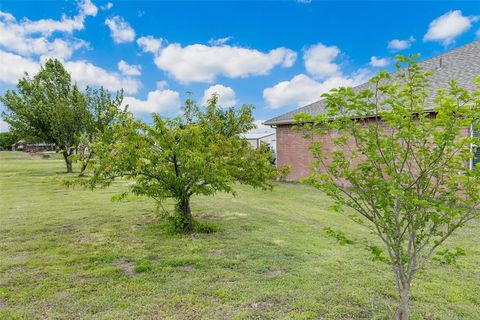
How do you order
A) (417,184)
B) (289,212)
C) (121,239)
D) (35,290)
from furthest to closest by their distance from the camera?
(289,212)
(121,239)
(35,290)
(417,184)

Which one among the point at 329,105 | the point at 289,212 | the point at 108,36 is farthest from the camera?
the point at 108,36

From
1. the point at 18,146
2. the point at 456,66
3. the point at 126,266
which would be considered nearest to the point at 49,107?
the point at 126,266

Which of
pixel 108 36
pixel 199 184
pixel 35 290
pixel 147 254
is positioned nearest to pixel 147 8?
pixel 108 36

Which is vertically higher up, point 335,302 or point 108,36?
point 108,36

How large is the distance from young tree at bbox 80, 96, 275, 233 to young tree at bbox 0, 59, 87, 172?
1522 cm

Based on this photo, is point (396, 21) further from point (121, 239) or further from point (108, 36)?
point (121, 239)

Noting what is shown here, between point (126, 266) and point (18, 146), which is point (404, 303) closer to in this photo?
point (126, 266)

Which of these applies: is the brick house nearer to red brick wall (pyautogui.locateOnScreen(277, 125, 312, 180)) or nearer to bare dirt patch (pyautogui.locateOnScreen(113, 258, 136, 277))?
red brick wall (pyautogui.locateOnScreen(277, 125, 312, 180))

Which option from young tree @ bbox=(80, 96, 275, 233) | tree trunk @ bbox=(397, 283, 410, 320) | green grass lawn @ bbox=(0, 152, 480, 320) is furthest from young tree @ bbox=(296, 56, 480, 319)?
young tree @ bbox=(80, 96, 275, 233)

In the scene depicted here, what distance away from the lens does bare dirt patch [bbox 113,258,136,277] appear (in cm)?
420

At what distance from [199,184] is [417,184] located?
4198 mm

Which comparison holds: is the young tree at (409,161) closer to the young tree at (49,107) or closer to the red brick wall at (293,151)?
the red brick wall at (293,151)

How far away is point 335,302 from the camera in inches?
130

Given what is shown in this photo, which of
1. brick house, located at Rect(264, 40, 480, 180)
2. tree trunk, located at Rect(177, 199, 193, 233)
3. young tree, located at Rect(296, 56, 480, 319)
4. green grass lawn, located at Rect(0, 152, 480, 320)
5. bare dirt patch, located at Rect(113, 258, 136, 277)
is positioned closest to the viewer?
young tree, located at Rect(296, 56, 480, 319)
